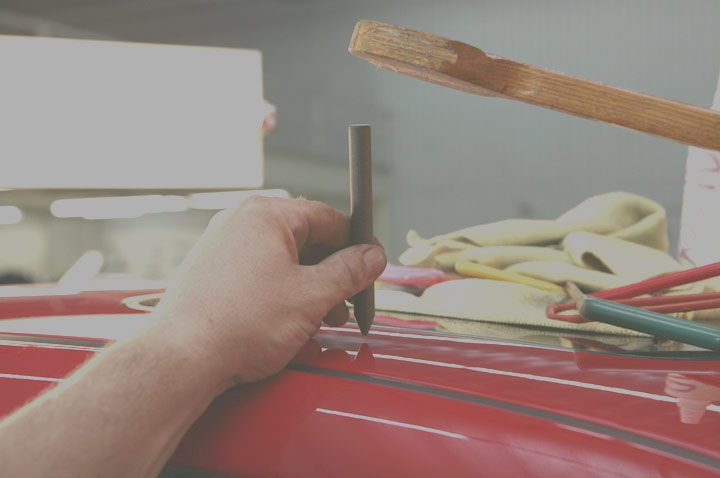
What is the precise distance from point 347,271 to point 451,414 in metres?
0.11

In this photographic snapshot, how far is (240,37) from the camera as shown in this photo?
3.03 metres

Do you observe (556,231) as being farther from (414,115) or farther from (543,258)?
(414,115)

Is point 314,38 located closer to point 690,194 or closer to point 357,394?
point 690,194

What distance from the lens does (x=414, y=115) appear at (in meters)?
2.70

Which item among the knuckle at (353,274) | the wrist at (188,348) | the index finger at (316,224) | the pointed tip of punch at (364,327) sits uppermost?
the index finger at (316,224)

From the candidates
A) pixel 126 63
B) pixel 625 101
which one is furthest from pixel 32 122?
pixel 625 101

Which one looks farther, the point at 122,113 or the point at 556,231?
the point at 122,113

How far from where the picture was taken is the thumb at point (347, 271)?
12.5 inches

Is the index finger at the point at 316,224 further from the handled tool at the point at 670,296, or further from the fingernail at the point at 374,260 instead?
the handled tool at the point at 670,296

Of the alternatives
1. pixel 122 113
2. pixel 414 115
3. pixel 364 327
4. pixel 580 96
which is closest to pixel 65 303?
pixel 364 327

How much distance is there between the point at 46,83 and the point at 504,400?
6.08 ft

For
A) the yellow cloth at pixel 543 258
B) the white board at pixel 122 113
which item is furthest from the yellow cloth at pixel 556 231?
the white board at pixel 122 113

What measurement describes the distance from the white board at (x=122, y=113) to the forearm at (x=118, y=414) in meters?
1.70

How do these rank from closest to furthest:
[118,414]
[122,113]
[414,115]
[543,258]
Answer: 1. [118,414]
2. [543,258]
3. [122,113]
4. [414,115]
